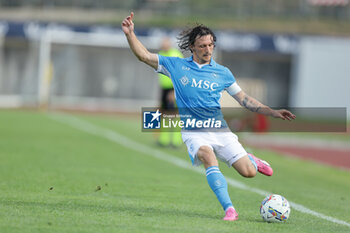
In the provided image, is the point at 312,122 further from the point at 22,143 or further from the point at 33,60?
the point at 22,143

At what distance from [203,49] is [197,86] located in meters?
0.40

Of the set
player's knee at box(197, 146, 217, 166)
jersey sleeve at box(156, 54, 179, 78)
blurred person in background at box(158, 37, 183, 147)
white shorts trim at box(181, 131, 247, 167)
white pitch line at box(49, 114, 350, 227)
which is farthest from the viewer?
blurred person in background at box(158, 37, 183, 147)

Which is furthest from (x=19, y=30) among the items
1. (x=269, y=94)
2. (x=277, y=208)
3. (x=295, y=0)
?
(x=277, y=208)

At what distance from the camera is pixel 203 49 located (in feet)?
24.5

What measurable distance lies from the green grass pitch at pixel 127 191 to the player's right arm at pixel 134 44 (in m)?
1.60

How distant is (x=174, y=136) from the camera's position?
54.6 ft

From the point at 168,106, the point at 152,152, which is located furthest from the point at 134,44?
the point at 168,106

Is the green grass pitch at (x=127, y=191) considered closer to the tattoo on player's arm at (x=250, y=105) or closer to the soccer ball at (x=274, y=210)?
the soccer ball at (x=274, y=210)

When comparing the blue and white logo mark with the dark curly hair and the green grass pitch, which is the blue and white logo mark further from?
the dark curly hair

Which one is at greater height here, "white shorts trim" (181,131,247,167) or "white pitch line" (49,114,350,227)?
"white shorts trim" (181,131,247,167)

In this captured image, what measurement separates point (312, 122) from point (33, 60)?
1323 cm

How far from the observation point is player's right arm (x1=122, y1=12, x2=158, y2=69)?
7.31 m

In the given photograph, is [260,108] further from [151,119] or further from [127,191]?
[127,191]

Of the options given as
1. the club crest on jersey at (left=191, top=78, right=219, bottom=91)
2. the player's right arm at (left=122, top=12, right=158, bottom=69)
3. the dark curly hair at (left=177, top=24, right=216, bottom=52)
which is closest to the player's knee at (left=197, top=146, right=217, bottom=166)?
the club crest on jersey at (left=191, top=78, right=219, bottom=91)
